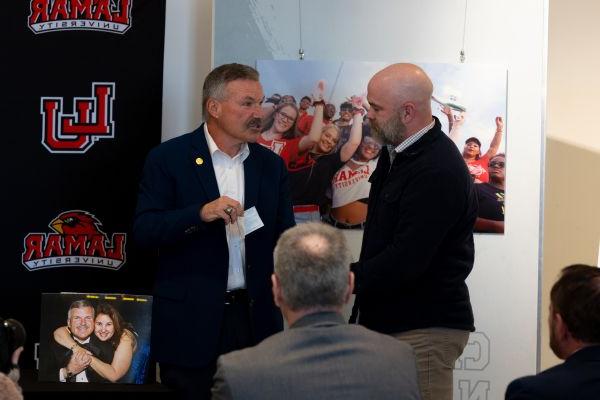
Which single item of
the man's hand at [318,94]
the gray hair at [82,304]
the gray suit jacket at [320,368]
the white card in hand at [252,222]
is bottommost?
the gray hair at [82,304]

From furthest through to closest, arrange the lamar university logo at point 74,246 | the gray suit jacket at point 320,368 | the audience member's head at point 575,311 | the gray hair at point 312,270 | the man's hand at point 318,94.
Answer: the man's hand at point 318,94 < the lamar university logo at point 74,246 < the audience member's head at point 575,311 < the gray hair at point 312,270 < the gray suit jacket at point 320,368

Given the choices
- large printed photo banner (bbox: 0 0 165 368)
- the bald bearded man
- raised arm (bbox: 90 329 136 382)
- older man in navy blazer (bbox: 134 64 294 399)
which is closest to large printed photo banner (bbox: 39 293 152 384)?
raised arm (bbox: 90 329 136 382)

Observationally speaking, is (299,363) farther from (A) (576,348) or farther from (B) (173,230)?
(B) (173,230)

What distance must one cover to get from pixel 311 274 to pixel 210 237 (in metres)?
1.37

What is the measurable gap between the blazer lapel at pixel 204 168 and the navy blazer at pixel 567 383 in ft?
5.00

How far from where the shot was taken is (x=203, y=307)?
11.0ft

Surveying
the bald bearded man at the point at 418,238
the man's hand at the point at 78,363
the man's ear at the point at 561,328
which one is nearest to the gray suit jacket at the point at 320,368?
the man's ear at the point at 561,328

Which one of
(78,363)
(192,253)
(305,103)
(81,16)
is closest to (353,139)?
(305,103)

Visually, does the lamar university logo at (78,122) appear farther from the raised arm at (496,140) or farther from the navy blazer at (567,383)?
the navy blazer at (567,383)

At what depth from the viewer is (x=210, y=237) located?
3.43 m

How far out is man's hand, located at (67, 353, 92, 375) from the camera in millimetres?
3652

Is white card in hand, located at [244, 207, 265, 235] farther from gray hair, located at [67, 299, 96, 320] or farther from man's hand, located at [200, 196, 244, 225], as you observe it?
gray hair, located at [67, 299, 96, 320]

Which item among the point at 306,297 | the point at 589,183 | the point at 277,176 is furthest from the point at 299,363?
the point at 589,183

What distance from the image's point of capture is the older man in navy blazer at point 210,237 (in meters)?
3.37
